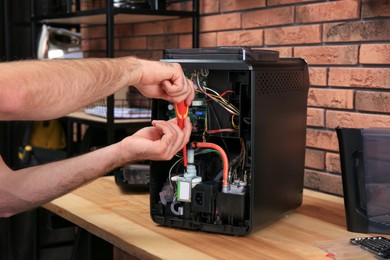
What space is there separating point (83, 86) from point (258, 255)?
1.80 ft

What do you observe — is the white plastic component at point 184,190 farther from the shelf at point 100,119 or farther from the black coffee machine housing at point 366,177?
the shelf at point 100,119

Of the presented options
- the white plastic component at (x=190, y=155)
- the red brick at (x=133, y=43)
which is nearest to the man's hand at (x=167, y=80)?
the white plastic component at (x=190, y=155)

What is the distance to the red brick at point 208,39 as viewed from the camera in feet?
8.06

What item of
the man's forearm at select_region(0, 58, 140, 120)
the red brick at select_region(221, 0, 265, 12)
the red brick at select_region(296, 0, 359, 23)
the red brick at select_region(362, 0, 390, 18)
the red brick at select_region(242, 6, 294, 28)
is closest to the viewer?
the man's forearm at select_region(0, 58, 140, 120)

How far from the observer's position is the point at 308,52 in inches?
79.1

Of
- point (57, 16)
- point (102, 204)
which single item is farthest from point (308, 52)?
point (57, 16)

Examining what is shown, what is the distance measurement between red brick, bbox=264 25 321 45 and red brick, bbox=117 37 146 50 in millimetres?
933

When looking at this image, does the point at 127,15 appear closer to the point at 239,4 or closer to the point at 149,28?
the point at 149,28

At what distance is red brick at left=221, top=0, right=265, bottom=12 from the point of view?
7.21 ft

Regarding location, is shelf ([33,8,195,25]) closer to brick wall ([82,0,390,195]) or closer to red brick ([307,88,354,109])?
brick wall ([82,0,390,195])

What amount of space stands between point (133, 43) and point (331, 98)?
137 cm

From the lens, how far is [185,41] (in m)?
2.63

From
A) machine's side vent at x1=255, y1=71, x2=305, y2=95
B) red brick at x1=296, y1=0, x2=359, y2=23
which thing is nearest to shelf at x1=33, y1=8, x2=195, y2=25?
red brick at x1=296, y1=0, x2=359, y2=23

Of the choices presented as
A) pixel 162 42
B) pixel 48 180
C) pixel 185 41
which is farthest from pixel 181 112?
pixel 162 42
